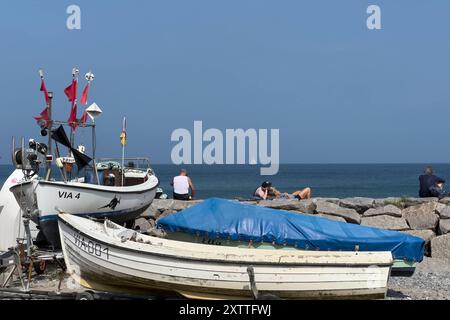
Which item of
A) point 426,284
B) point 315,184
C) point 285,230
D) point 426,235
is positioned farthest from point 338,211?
point 315,184

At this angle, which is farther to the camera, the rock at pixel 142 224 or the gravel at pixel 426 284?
the rock at pixel 142 224

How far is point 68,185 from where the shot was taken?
45.0 ft

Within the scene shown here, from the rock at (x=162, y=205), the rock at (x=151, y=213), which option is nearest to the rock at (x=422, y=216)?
the rock at (x=162, y=205)

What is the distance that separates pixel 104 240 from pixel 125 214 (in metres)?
4.38

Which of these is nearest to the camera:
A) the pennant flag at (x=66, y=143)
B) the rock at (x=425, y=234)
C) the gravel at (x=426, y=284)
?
the gravel at (x=426, y=284)

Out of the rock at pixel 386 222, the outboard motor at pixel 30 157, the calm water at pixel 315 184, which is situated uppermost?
the outboard motor at pixel 30 157

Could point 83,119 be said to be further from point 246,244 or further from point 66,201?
point 246,244

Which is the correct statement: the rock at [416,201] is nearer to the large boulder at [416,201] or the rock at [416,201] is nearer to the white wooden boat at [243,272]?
the large boulder at [416,201]

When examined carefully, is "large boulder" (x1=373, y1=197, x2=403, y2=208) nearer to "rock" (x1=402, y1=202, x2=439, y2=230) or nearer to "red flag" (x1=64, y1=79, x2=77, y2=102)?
"rock" (x1=402, y1=202, x2=439, y2=230)

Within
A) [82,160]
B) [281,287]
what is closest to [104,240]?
[281,287]

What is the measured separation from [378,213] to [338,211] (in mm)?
1066

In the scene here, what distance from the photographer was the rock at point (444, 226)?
15962 mm

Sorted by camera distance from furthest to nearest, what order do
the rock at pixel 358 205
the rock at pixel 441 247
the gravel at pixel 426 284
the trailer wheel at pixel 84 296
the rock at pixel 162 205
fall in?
the rock at pixel 162 205, the rock at pixel 358 205, the rock at pixel 441 247, the gravel at pixel 426 284, the trailer wheel at pixel 84 296
